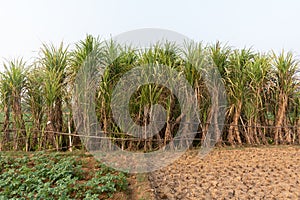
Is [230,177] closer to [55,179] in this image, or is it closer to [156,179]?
[156,179]

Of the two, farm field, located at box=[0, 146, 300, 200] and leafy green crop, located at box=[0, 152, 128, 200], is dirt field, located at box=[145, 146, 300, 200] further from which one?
leafy green crop, located at box=[0, 152, 128, 200]

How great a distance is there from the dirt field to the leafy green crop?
0.47 meters

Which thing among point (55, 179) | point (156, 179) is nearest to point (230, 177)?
point (156, 179)

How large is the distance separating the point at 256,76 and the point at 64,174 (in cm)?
377

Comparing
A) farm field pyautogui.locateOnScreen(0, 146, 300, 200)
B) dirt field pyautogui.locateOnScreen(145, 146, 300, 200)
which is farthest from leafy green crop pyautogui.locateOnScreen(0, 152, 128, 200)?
dirt field pyautogui.locateOnScreen(145, 146, 300, 200)

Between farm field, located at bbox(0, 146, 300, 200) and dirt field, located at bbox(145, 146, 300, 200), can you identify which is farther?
dirt field, located at bbox(145, 146, 300, 200)

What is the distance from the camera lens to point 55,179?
3361 mm

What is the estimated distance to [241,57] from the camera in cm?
A: 561

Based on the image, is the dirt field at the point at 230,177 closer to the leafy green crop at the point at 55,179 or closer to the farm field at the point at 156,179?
the farm field at the point at 156,179

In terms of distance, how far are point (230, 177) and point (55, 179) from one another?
2000 mm

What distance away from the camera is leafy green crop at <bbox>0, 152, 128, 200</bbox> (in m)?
2.94

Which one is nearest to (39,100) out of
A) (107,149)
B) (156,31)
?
(107,149)

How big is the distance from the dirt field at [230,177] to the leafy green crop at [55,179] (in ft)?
1.53

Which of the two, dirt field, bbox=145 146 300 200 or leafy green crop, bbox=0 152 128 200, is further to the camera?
dirt field, bbox=145 146 300 200
